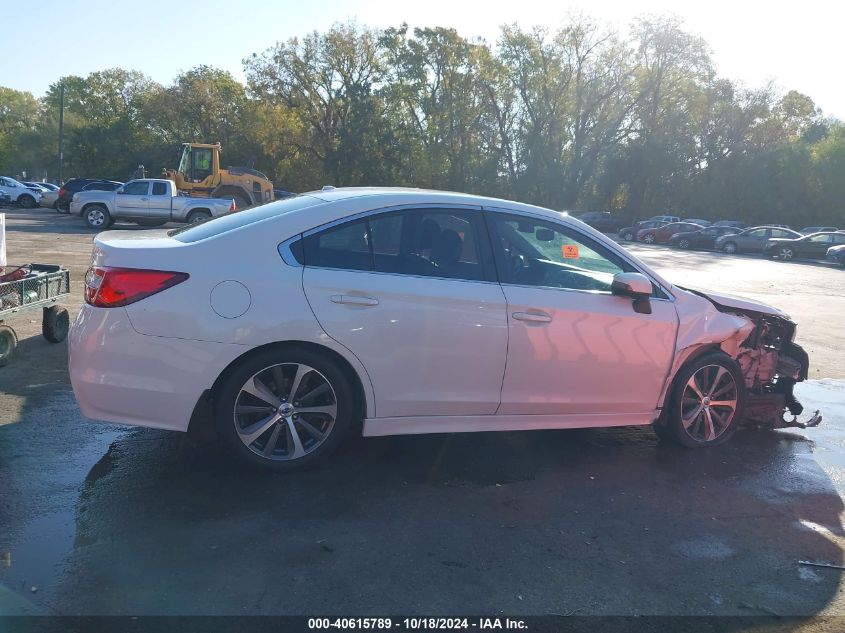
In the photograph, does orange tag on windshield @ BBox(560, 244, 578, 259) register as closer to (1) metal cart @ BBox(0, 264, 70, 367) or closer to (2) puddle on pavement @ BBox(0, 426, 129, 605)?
(2) puddle on pavement @ BBox(0, 426, 129, 605)

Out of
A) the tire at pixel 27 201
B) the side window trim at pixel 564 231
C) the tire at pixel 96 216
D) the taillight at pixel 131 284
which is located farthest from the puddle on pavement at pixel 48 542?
the tire at pixel 27 201

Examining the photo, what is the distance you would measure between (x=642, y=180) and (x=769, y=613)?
189 ft

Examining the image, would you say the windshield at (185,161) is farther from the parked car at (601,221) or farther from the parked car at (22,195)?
the parked car at (601,221)

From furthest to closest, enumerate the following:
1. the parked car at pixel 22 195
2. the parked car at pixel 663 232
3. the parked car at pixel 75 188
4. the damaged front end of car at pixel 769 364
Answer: the parked car at pixel 663 232
the parked car at pixel 22 195
the parked car at pixel 75 188
the damaged front end of car at pixel 769 364

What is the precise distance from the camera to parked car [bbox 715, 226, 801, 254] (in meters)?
35.8

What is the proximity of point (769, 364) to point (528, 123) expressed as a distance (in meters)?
Answer: 52.1

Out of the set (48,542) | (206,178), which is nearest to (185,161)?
(206,178)

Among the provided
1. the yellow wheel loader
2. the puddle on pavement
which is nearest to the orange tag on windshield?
the puddle on pavement

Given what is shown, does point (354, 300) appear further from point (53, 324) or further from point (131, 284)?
point (53, 324)

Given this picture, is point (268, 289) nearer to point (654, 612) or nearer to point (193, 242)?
point (193, 242)

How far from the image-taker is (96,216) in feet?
84.9

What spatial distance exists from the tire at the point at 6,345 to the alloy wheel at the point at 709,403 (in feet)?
19.2

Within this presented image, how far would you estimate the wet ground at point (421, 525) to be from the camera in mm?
3139

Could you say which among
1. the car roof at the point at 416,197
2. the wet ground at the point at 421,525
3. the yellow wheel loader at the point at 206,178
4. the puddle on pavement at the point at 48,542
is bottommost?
the puddle on pavement at the point at 48,542
